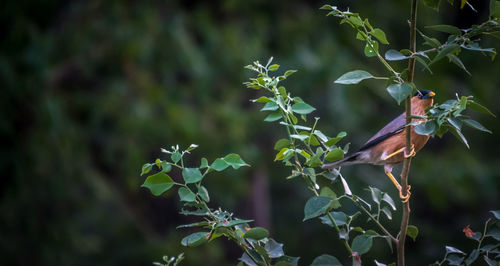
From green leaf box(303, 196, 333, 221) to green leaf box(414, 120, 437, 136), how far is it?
1.12ft

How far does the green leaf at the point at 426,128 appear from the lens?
1.56 m

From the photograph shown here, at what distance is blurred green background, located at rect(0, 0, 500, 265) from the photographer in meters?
6.15

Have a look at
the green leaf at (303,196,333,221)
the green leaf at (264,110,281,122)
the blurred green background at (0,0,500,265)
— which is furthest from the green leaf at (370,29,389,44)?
the blurred green background at (0,0,500,265)

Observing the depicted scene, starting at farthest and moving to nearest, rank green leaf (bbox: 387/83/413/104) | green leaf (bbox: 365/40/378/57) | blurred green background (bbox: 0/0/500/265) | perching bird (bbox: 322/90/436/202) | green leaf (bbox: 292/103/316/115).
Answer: blurred green background (bbox: 0/0/500/265) → perching bird (bbox: 322/90/436/202) → green leaf (bbox: 292/103/316/115) → green leaf (bbox: 365/40/378/57) → green leaf (bbox: 387/83/413/104)

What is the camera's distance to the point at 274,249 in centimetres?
170

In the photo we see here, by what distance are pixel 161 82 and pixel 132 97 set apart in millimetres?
652

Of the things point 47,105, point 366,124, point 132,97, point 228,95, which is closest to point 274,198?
point 366,124

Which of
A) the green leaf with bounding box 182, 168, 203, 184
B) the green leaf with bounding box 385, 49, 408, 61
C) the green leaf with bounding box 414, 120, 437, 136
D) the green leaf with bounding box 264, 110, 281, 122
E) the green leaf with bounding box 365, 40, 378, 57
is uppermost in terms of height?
the green leaf with bounding box 365, 40, 378, 57

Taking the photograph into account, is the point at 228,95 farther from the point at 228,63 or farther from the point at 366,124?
the point at 366,124

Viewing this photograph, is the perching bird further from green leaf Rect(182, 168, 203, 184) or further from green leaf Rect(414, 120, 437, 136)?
green leaf Rect(182, 168, 203, 184)

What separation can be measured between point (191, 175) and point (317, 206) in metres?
0.40

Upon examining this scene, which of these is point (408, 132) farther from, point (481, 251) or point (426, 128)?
point (481, 251)

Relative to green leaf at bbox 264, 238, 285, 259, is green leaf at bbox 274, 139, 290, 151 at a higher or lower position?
higher

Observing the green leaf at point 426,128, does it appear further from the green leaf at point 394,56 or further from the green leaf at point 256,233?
the green leaf at point 256,233
